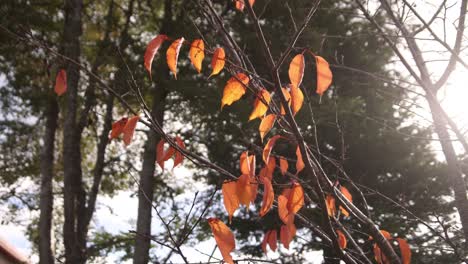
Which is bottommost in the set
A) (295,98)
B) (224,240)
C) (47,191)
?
(224,240)

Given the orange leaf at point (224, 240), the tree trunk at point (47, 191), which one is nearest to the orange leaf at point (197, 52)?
the orange leaf at point (224, 240)

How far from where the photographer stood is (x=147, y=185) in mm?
8195

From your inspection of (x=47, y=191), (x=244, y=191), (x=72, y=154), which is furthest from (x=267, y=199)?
(x=47, y=191)

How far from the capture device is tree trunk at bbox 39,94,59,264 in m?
7.52

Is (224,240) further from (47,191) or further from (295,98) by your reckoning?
(47,191)

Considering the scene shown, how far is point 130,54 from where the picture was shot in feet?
31.7

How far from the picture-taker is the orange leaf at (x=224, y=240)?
5.15ft

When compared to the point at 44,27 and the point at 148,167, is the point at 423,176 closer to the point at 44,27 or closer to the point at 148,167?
the point at 148,167

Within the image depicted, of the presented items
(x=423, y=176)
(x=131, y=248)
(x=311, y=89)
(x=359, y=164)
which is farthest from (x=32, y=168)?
→ (x=423, y=176)

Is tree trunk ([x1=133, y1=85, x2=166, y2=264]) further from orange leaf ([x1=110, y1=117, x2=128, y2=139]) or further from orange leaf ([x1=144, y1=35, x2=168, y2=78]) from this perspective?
orange leaf ([x1=144, y1=35, x2=168, y2=78])

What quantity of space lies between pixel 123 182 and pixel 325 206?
10.4 m

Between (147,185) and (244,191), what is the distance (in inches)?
268

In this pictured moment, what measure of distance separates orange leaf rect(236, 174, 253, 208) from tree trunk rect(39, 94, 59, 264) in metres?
6.87

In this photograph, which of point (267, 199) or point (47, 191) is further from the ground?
point (47, 191)
